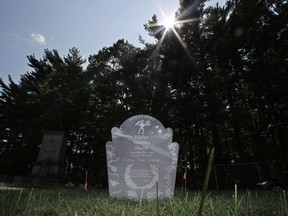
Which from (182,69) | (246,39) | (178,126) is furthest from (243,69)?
(178,126)

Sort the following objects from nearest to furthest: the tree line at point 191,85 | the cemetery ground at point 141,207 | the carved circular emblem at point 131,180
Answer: the cemetery ground at point 141,207 → the carved circular emblem at point 131,180 → the tree line at point 191,85

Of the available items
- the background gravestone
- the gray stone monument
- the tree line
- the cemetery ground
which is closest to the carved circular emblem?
the gray stone monument

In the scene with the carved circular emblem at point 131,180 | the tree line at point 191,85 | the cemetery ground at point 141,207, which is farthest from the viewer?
the tree line at point 191,85

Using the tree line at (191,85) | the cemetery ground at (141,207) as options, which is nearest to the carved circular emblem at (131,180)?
the cemetery ground at (141,207)

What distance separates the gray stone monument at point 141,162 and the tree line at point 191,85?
9.93 meters

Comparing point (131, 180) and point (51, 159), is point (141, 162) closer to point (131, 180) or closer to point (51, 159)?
point (131, 180)

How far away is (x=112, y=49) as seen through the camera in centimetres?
2444

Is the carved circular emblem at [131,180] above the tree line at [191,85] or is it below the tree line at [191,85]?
below

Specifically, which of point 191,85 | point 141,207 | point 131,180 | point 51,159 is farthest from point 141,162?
point 191,85

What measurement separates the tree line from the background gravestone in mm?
4506

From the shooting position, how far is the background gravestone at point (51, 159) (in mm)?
16828

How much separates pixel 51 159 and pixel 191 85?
12.9 m

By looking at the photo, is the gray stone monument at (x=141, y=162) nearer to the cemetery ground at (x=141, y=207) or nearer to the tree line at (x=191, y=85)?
the cemetery ground at (x=141, y=207)

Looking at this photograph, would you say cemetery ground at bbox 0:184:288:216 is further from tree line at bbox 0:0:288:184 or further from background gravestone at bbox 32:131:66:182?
background gravestone at bbox 32:131:66:182
